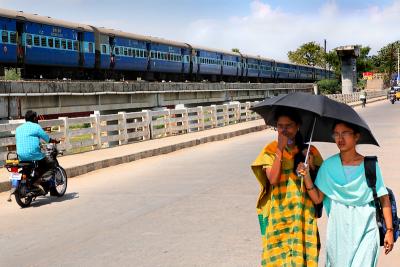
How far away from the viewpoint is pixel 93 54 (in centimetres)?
2997

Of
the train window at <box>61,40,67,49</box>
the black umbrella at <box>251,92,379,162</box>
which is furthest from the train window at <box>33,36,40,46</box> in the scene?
the black umbrella at <box>251,92,379,162</box>

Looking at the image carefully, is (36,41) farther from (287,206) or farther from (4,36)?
(287,206)

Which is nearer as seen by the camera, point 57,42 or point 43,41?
point 43,41

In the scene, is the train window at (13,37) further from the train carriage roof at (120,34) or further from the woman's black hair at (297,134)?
the woman's black hair at (297,134)

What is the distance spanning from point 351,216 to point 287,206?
39cm

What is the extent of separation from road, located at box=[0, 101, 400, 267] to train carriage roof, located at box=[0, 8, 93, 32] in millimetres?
12081

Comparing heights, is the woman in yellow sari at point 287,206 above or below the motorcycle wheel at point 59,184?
above

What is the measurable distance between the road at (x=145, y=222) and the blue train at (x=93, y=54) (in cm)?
1265

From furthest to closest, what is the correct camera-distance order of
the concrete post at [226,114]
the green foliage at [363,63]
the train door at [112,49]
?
the green foliage at [363,63]
the train door at [112,49]
the concrete post at [226,114]

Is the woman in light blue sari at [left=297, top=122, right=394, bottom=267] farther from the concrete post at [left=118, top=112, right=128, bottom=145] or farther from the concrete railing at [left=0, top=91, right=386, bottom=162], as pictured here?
the concrete post at [left=118, top=112, right=128, bottom=145]

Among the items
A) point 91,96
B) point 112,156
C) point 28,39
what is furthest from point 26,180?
point 28,39

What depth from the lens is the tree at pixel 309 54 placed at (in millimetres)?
118625

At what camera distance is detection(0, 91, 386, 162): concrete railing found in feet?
49.4

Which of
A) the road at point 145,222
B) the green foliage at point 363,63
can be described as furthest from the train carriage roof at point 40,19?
the green foliage at point 363,63
